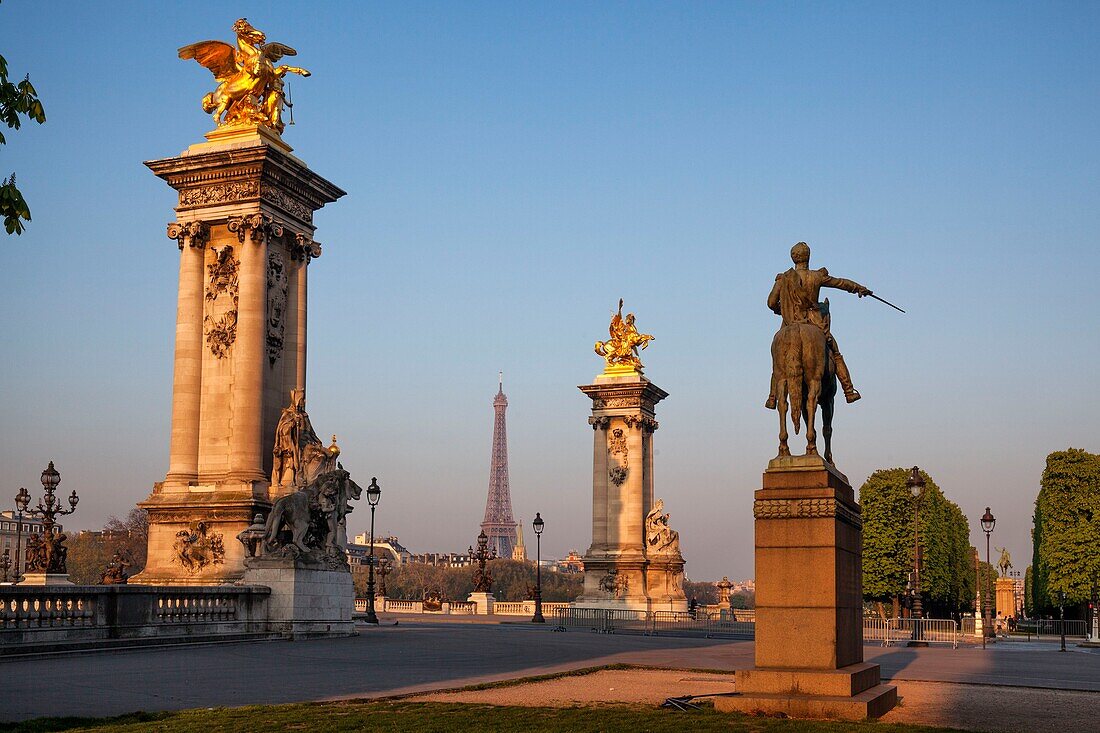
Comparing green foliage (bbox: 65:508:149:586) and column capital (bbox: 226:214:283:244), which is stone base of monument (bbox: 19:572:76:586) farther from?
green foliage (bbox: 65:508:149:586)

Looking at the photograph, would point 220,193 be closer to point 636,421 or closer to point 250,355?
point 250,355

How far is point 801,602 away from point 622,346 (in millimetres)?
55192

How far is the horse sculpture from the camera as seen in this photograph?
57.0 feet

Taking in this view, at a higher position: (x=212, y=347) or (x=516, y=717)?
(x=212, y=347)

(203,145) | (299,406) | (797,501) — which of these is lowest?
(797,501)

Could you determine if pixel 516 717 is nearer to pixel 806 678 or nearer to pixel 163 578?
pixel 806 678

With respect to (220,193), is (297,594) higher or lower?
lower

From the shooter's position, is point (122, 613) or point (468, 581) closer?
point (122, 613)

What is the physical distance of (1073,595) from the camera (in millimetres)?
72812

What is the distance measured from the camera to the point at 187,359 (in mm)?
37375

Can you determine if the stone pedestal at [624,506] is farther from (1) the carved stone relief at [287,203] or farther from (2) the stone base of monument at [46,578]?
(1) the carved stone relief at [287,203]

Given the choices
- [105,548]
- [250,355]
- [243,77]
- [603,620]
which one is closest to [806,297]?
[250,355]

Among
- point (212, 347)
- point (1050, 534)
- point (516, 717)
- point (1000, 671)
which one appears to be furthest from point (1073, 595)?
point (516, 717)

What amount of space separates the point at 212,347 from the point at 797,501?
2497cm
